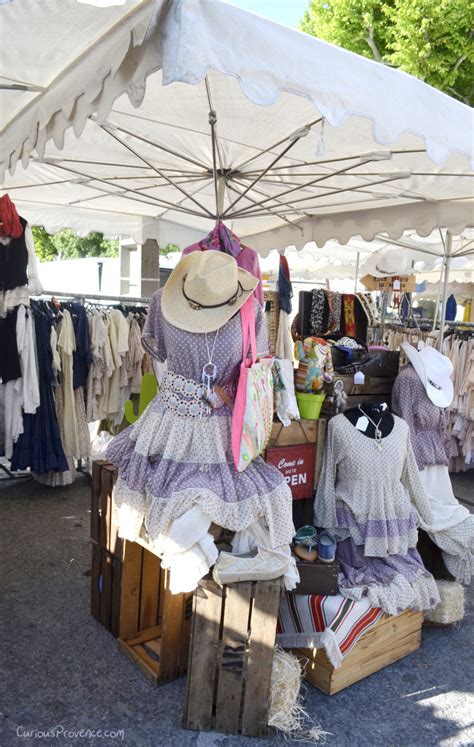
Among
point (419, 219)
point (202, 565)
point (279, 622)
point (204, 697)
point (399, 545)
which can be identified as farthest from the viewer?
point (419, 219)

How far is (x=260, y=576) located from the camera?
236 centimetres

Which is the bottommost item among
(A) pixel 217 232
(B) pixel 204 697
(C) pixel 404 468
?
(B) pixel 204 697

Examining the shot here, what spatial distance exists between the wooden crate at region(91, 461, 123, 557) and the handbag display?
91cm

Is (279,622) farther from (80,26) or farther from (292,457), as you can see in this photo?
(80,26)

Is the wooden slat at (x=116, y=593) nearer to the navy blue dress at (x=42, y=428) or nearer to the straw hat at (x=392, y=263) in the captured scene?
the navy blue dress at (x=42, y=428)

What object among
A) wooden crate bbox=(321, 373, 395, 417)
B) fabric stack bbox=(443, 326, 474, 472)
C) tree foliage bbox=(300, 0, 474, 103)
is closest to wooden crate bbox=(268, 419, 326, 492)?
wooden crate bbox=(321, 373, 395, 417)

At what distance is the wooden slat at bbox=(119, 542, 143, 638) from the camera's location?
289 cm

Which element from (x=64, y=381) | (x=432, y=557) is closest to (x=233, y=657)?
(x=432, y=557)

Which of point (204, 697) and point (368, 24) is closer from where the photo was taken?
point (204, 697)

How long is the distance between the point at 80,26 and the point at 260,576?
248cm

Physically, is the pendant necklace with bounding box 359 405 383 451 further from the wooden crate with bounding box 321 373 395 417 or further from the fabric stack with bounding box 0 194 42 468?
the fabric stack with bounding box 0 194 42 468

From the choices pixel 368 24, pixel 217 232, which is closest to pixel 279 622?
pixel 217 232

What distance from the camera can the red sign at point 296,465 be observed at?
3.03m

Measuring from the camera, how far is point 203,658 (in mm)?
2393
